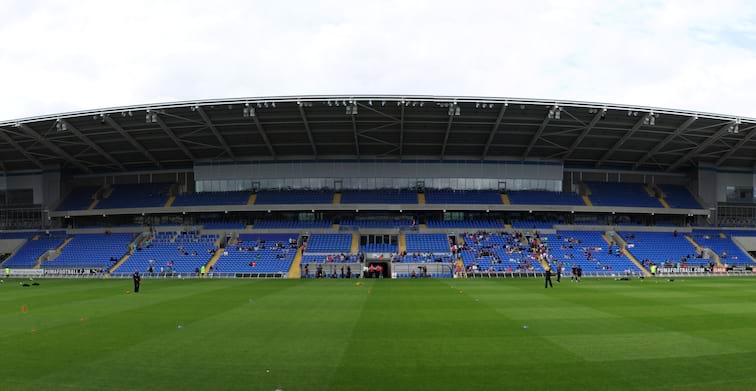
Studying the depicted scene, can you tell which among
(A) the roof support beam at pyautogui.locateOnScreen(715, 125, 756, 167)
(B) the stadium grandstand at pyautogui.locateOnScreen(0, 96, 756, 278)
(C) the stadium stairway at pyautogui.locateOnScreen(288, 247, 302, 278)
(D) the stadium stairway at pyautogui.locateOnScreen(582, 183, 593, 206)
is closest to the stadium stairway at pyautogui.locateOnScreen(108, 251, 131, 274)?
(B) the stadium grandstand at pyautogui.locateOnScreen(0, 96, 756, 278)

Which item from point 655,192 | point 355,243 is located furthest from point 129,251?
point 655,192

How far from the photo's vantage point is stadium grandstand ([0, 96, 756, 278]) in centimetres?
4722

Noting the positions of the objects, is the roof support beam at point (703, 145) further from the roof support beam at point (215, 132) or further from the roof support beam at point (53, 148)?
the roof support beam at point (53, 148)

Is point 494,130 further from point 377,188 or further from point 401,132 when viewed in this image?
point 377,188

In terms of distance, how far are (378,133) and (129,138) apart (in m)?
24.0

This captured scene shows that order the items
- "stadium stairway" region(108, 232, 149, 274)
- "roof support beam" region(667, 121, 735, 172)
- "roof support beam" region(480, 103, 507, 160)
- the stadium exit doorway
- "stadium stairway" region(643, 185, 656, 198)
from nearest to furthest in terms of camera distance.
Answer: "roof support beam" region(480, 103, 507, 160)
"roof support beam" region(667, 121, 735, 172)
the stadium exit doorway
"stadium stairway" region(108, 232, 149, 274)
"stadium stairway" region(643, 185, 656, 198)

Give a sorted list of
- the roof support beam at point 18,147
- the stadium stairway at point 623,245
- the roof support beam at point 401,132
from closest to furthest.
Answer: the roof support beam at point 401,132
the stadium stairway at point 623,245
the roof support beam at point 18,147

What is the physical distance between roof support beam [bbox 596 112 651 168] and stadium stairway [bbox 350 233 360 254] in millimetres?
27560

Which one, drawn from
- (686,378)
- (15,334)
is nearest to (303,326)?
(15,334)

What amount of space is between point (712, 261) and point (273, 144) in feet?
147

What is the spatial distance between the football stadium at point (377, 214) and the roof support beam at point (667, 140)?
262mm

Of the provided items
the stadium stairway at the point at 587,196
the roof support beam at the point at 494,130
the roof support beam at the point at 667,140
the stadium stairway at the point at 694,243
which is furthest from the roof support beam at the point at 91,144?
the stadium stairway at the point at 694,243

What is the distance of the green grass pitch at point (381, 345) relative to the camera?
31.9 feet

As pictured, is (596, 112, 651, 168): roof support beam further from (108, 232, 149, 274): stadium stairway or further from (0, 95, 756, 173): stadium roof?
(108, 232, 149, 274): stadium stairway
